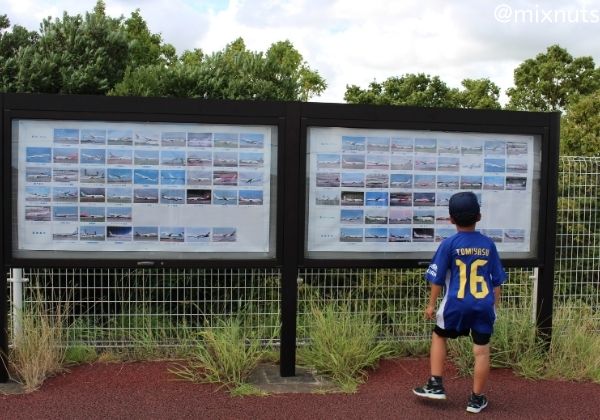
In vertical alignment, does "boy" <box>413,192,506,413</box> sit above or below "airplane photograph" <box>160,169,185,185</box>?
below

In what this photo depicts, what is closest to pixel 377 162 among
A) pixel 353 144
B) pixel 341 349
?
pixel 353 144

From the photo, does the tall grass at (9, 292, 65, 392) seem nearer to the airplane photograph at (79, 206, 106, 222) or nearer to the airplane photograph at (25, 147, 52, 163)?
the airplane photograph at (79, 206, 106, 222)

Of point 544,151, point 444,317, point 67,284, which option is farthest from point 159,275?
point 544,151

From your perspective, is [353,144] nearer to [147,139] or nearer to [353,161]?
[353,161]

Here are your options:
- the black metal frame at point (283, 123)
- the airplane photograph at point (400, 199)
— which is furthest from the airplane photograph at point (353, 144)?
the airplane photograph at point (400, 199)

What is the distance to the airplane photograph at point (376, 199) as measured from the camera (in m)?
5.58

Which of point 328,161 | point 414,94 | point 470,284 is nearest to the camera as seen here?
point 470,284

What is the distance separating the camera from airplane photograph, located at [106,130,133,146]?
5.30 m

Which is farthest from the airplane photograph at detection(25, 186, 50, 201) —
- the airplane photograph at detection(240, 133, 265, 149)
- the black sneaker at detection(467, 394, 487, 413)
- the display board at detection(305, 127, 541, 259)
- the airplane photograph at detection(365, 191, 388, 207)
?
the black sneaker at detection(467, 394, 487, 413)

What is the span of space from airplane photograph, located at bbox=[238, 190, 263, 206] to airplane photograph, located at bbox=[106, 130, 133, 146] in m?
0.99

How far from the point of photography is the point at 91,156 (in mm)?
5297

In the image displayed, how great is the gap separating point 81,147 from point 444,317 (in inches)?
121

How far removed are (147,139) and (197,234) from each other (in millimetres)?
854

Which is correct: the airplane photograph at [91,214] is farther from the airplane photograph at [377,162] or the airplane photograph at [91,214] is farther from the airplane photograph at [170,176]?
the airplane photograph at [377,162]
